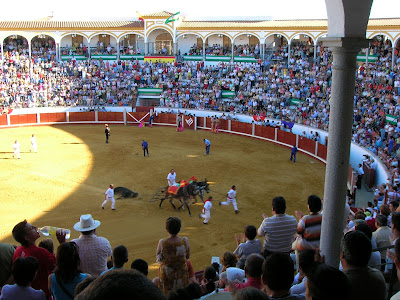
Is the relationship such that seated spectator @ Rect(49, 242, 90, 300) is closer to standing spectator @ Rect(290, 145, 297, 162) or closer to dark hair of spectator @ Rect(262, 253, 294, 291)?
dark hair of spectator @ Rect(262, 253, 294, 291)

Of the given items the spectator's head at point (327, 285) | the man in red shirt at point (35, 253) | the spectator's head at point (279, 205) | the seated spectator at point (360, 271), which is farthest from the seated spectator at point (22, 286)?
the spectator's head at point (279, 205)

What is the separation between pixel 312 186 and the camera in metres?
17.4

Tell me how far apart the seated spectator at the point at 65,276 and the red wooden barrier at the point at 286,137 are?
21376 mm

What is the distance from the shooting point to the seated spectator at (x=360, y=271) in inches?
135

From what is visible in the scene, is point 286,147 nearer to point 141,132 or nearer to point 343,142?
point 141,132

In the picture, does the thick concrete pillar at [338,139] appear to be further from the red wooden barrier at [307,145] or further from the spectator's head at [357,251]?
the red wooden barrier at [307,145]

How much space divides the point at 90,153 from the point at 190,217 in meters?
10.2

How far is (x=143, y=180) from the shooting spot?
17.7 metres

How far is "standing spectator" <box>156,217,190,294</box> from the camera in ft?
17.6

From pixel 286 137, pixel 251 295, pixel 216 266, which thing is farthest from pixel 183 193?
pixel 286 137

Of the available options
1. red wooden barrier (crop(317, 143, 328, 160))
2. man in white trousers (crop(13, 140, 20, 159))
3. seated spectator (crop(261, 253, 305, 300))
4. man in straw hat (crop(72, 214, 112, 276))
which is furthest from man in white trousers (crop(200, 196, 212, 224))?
man in white trousers (crop(13, 140, 20, 159))

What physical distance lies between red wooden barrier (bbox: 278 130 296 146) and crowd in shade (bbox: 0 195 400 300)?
1734 cm

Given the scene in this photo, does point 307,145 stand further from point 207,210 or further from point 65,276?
point 65,276

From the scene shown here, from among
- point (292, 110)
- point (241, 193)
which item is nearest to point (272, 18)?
point (292, 110)
